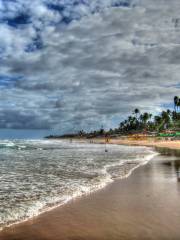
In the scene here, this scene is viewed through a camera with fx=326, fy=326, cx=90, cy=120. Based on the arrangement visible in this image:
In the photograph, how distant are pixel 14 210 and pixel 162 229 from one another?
4729 mm

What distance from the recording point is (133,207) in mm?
10148

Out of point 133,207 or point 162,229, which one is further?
point 133,207

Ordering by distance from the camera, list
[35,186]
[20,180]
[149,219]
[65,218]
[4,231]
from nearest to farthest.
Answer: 1. [4,231]
2. [149,219]
3. [65,218]
4. [35,186]
5. [20,180]

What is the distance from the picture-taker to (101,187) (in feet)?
48.0

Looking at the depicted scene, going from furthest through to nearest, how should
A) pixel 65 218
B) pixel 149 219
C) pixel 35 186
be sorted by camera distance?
pixel 35 186 → pixel 65 218 → pixel 149 219

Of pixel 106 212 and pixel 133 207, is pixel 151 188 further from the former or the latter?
pixel 106 212

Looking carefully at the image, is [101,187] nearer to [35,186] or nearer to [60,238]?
[35,186]

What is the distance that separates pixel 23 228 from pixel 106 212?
8.54ft

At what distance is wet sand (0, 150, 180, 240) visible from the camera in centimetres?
732

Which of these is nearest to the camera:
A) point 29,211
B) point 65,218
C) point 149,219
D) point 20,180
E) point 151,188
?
point 149,219

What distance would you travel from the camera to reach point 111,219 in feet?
28.6

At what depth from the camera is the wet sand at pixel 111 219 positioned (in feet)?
24.0

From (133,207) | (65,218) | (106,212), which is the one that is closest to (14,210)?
Result: (65,218)

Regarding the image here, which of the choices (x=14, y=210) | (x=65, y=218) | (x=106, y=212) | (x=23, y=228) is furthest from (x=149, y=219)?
(x=14, y=210)
